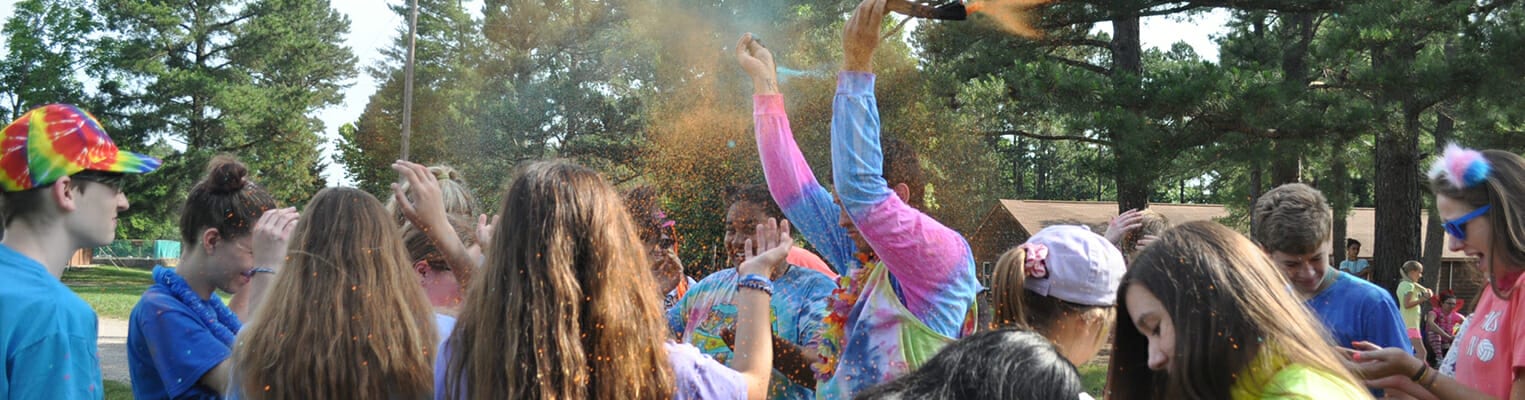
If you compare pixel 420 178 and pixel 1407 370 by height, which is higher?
pixel 420 178

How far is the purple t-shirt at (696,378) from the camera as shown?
2.36m

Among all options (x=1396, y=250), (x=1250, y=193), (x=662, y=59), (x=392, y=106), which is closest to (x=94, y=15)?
(x=392, y=106)

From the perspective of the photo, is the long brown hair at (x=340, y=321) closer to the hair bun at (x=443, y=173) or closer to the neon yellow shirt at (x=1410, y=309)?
the hair bun at (x=443, y=173)

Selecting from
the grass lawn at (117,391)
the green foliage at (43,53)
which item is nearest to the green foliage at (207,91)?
the green foliage at (43,53)

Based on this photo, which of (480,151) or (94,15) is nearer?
(480,151)

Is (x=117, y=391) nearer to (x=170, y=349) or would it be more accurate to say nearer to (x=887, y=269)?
(x=170, y=349)

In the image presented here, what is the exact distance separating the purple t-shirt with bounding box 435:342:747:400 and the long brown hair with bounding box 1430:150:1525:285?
198 centimetres

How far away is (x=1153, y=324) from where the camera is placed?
6.70 ft

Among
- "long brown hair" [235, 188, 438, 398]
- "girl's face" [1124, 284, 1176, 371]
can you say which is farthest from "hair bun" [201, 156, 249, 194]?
"girl's face" [1124, 284, 1176, 371]

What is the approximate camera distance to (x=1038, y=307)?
260 centimetres

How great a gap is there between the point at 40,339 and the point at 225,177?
3.49ft

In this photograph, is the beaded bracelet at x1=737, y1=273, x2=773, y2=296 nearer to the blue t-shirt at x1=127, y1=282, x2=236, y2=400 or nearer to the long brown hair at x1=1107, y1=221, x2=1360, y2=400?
the long brown hair at x1=1107, y1=221, x2=1360, y2=400

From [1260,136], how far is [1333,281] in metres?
10.5

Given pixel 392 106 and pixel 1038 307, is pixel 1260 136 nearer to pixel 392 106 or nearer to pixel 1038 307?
pixel 1038 307
